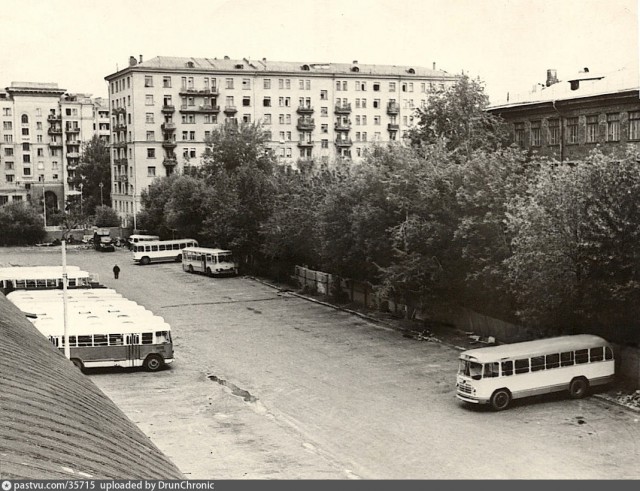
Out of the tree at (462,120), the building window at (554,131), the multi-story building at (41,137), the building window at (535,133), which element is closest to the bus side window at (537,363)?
the building window at (554,131)

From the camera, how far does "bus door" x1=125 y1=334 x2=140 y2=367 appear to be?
A: 24250mm

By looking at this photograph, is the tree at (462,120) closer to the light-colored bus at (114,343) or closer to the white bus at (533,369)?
the white bus at (533,369)

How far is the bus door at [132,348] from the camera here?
79.6 feet

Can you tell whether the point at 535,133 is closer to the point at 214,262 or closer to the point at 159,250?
the point at 214,262

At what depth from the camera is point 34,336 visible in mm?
12508

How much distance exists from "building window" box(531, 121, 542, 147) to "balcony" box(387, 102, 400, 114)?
4186 cm

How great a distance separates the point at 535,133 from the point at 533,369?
58.9 feet

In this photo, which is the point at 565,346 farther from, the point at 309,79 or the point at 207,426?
the point at 309,79

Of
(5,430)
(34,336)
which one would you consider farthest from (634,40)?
(5,430)

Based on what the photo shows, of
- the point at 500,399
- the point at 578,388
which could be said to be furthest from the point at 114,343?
the point at 578,388

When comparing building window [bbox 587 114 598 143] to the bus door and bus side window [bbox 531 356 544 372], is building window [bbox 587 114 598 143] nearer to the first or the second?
bus side window [bbox 531 356 544 372]

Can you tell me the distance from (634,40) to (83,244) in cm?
4807

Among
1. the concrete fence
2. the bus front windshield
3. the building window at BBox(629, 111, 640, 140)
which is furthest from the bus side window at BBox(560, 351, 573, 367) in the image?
the building window at BBox(629, 111, 640, 140)

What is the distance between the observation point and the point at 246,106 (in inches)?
2886
